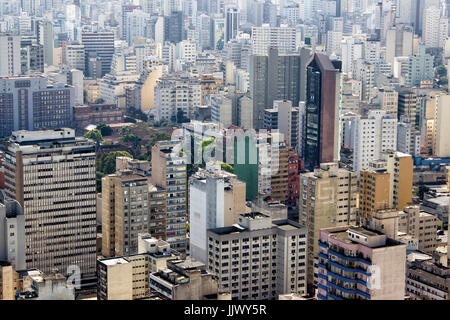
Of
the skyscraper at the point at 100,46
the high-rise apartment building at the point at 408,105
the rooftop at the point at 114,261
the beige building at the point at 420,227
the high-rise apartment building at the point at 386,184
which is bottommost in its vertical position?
the beige building at the point at 420,227

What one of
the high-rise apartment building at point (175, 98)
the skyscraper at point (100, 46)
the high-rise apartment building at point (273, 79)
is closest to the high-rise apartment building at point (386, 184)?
the high-rise apartment building at point (273, 79)

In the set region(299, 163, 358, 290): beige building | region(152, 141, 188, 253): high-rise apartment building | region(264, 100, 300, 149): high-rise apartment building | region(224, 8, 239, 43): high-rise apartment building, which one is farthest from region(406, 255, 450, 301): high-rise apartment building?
region(224, 8, 239, 43): high-rise apartment building

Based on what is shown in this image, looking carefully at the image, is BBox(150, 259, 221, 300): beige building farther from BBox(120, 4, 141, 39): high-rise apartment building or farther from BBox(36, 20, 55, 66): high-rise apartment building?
Result: BBox(120, 4, 141, 39): high-rise apartment building

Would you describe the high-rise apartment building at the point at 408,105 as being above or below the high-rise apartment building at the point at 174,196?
above

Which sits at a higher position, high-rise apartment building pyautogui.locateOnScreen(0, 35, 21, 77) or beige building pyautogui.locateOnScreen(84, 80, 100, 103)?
high-rise apartment building pyautogui.locateOnScreen(0, 35, 21, 77)

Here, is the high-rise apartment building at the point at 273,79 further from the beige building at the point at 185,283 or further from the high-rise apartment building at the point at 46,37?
the beige building at the point at 185,283
